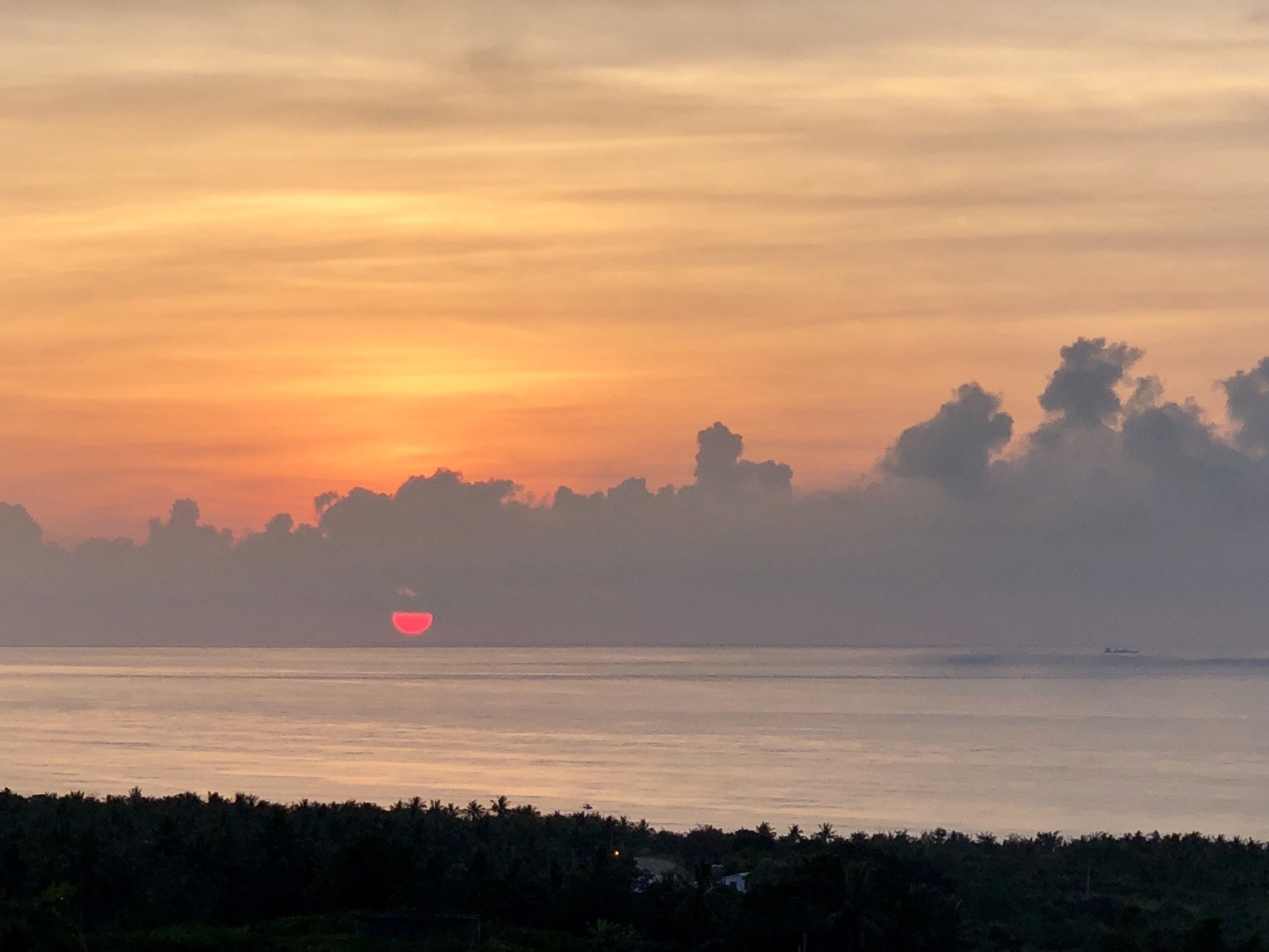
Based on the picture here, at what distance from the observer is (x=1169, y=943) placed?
6619 centimetres

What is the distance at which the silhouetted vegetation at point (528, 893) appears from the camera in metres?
62.1

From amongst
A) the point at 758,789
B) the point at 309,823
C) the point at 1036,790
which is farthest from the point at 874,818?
the point at 309,823

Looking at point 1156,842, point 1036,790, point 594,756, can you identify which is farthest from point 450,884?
point 594,756

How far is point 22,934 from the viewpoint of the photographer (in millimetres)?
52125

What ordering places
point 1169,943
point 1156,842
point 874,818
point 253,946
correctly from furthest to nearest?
point 874,818 → point 1156,842 → point 1169,943 → point 253,946

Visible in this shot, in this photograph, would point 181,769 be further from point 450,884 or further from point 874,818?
point 450,884

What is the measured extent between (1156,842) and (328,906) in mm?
58431

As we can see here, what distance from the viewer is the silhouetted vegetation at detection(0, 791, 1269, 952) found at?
62.1 m

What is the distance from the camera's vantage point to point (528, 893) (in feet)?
225

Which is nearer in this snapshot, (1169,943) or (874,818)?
(1169,943)

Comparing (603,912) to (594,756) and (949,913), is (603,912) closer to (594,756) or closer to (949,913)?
(949,913)

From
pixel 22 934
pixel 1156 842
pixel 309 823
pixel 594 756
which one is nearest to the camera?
pixel 22 934

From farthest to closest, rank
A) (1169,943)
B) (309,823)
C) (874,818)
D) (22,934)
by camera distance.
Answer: (874,818)
(309,823)
(1169,943)
(22,934)

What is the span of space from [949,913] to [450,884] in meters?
21.6
